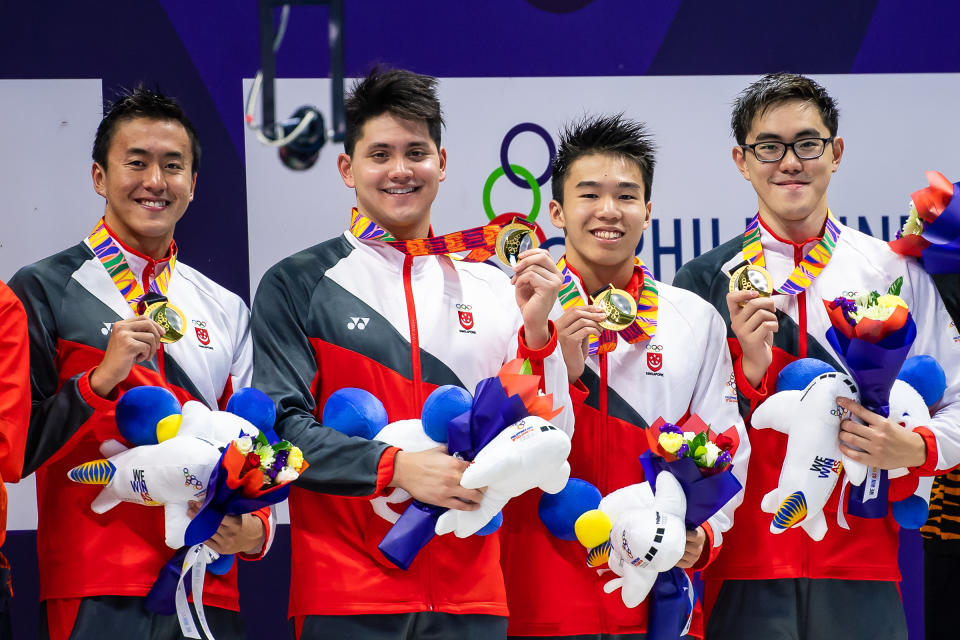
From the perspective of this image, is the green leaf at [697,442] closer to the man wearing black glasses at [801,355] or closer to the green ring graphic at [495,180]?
the man wearing black glasses at [801,355]

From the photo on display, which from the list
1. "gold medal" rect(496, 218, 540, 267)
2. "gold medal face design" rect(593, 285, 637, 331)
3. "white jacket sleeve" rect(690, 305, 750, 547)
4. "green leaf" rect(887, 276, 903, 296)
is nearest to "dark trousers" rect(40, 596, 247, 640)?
"gold medal" rect(496, 218, 540, 267)

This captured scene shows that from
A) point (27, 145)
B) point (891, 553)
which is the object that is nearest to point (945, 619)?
point (891, 553)

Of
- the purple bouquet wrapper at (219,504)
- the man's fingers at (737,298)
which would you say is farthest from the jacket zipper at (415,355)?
the man's fingers at (737,298)

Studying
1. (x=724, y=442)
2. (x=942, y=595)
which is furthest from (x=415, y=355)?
(x=942, y=595)

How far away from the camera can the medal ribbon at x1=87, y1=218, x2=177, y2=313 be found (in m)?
3.32

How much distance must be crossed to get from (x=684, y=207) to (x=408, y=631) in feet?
7.28

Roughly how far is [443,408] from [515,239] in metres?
0.59

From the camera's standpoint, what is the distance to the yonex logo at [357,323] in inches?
123

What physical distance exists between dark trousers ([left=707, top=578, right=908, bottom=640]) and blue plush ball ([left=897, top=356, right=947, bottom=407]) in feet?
1.98

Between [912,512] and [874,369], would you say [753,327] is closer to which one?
[874,369]

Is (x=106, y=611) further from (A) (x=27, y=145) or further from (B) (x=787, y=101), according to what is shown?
(B) (x=787, y=101)

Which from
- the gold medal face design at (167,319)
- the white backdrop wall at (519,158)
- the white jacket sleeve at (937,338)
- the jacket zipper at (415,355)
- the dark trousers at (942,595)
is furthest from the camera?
the white backdrop wall at (519,158)

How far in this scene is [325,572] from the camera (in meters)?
2.93

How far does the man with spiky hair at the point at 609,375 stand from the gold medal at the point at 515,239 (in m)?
0.23
